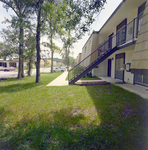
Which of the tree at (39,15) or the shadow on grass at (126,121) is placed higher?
the tree at (39,15)

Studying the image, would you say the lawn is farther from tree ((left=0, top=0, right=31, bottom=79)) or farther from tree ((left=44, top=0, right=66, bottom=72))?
tree ((left=0, top=0, right=31, bottom=79))

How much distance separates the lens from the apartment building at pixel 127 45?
2.80m

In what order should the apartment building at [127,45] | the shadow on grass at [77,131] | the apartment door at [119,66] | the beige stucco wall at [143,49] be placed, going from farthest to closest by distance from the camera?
the apartment door at [119,66], the apartment building at [127,45], the beige stucco wall at [143,49], the shadow on grass at [77,131]

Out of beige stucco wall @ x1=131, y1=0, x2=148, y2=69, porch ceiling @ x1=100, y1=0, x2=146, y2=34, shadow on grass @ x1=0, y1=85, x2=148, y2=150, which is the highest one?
porch ceiling @ x1=100, y1=0, x2=146, y2=34

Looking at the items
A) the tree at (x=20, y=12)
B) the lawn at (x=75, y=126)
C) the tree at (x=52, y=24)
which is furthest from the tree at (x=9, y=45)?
the lawn at (x=75, y=126)

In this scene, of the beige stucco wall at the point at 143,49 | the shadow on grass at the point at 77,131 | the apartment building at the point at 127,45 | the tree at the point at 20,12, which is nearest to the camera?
the shadow on grass at the point at 77,131

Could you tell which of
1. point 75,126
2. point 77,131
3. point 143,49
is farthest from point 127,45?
point 77,131

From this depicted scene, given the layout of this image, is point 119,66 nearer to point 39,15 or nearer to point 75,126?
point 39,15

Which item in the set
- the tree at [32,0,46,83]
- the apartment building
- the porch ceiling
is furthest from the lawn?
the porch ceiling

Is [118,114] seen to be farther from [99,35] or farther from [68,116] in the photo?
[99,35]

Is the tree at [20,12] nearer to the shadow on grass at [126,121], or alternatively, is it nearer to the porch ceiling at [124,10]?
the porch ceiling at [124,10]

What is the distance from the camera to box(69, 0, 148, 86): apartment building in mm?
2799

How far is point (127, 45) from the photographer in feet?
20.8

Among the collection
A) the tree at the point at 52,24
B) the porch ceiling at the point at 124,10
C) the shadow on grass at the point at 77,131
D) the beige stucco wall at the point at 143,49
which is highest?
the porch ceiling at the point at 124,10
